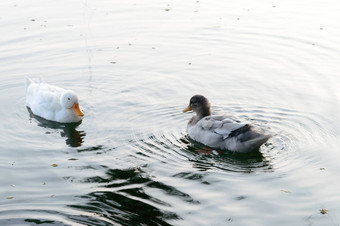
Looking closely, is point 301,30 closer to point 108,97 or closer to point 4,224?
point 108,97

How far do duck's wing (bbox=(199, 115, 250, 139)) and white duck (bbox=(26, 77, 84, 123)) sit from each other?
248cm

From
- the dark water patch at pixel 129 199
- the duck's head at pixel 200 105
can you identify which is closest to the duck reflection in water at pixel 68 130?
the dark water patch at pixel 129 199

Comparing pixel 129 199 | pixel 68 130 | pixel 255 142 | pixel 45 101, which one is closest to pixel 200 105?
pixel 255 142

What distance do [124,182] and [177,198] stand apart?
903 mm

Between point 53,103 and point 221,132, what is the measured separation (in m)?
3.45

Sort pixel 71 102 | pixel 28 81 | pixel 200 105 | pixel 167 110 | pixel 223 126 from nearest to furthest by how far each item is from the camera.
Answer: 1. pixel 223 126
2. pixel 200 105
3. pixel 71 102
4. pixel 167 110
5. pixel 28 81

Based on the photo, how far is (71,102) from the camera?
10.8 meters

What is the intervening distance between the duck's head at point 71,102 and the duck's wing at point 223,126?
94.5 inches

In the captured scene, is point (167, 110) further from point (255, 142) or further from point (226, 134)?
point (255, 142)

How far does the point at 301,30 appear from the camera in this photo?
1543cm

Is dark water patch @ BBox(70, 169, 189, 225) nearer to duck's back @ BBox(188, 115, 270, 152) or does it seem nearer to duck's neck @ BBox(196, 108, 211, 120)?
duck's back @ BBox(188, 115, 270, 152)

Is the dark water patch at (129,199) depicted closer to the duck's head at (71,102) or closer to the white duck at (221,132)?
the white duck at (221,132)

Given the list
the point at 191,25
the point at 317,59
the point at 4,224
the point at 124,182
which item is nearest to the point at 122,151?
the point at 124,182

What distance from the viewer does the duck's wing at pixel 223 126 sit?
9.55m
